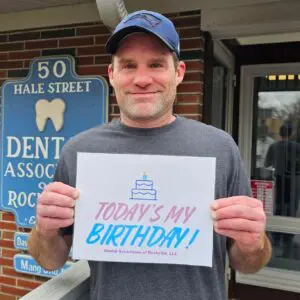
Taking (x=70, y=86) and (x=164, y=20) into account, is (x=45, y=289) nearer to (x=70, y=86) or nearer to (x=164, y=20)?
(x=164, y=20)

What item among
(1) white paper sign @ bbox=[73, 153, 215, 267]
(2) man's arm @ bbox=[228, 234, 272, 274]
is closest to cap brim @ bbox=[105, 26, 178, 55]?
(1) white paper sign @ bbox=[73, 153, 215, 267]

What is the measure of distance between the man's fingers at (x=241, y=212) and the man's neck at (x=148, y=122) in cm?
40

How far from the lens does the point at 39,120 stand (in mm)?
3262

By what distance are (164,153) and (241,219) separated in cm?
35

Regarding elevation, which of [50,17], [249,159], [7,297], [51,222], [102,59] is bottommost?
[7,297]

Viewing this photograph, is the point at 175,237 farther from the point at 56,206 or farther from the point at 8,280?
the point at 8,280

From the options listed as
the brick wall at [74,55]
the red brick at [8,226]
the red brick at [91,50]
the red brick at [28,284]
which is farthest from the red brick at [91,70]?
the red brick at [28,284]

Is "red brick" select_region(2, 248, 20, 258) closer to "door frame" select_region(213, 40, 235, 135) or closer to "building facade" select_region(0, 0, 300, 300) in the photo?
"building facade" select_region(0, 0, 300, 300)

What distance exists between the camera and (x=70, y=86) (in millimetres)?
3148

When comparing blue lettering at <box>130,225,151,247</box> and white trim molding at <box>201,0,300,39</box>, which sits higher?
white trim molding at <box>201,0,300,39</box>

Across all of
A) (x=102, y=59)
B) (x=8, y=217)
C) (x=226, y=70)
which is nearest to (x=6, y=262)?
(x=8, y=217)

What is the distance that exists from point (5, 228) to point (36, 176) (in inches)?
22.3

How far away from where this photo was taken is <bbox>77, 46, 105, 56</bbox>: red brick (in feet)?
10.1

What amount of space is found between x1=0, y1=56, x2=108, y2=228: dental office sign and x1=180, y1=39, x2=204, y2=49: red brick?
0.65 meters
